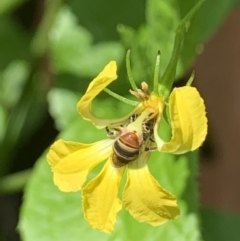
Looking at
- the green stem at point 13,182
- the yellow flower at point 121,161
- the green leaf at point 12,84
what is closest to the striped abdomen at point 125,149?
the yellow flower at point 121,161

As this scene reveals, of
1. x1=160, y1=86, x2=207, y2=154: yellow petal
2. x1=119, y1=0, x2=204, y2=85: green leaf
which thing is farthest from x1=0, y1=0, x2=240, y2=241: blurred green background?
x1=160, y1=86, x2=207, y2=154: yellow petal

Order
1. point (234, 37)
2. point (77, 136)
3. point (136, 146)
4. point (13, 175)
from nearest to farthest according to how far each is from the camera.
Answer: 1. point (136, 146)
2. point (77, 136)
3. point (13, 175)
4. point (234, 37)

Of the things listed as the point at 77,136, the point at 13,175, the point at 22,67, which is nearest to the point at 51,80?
the point at 22,67

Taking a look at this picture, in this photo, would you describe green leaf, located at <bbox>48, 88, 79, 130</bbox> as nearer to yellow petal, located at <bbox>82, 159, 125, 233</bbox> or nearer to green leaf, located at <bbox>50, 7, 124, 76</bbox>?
green leaf, located at <bbox>50, 7, 124, 76</bbox>

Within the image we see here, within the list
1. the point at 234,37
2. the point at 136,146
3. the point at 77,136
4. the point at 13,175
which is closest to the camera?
the point at 136,146

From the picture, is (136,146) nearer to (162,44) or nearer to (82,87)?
(162,44)

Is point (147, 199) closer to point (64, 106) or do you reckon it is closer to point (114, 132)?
point (114, 132)

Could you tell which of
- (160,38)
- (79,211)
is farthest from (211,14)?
(79,211)
